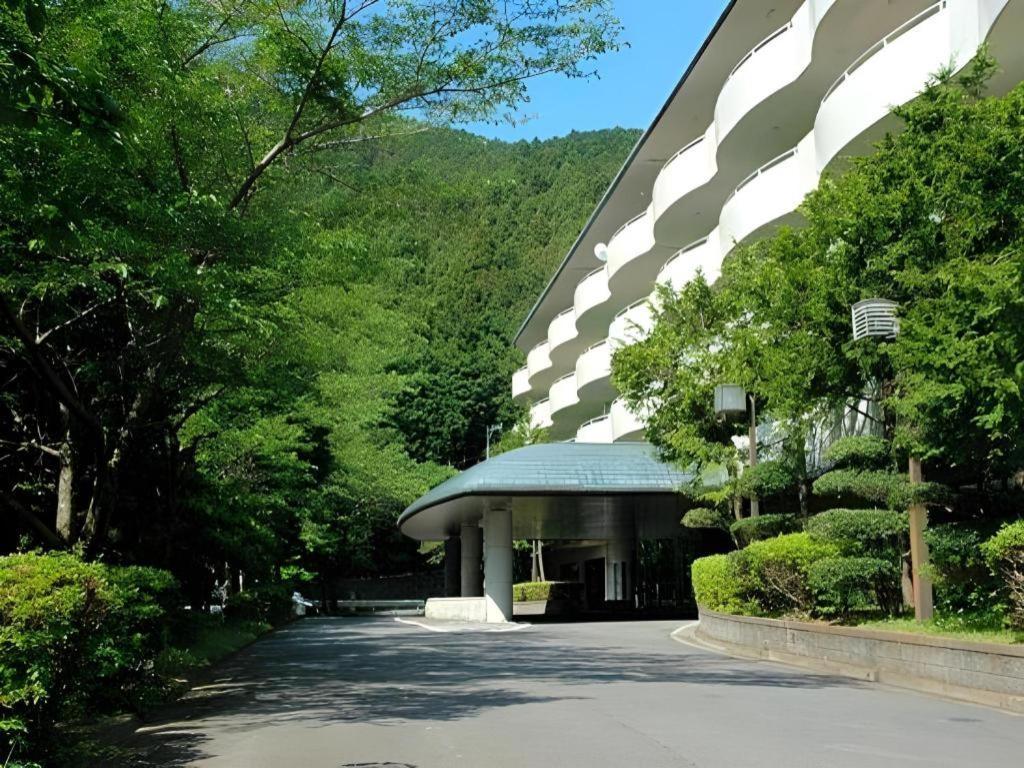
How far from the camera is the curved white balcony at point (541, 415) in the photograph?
154 feet

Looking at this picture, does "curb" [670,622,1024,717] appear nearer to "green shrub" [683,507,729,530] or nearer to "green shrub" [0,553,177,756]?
"green shrub" [683,507,729,530]

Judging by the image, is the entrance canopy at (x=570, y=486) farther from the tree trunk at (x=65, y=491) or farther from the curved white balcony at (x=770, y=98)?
the tree trunk at (x=65, y=491)

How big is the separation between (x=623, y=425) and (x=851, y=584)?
19.5 m

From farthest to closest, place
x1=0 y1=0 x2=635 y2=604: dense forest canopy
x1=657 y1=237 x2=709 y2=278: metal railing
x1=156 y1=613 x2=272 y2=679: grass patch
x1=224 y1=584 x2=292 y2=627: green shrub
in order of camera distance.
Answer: x1=657 y1=237 x2=709 y2=278: metal railing
x1=224 y1=584 x2=292 y2=627: green shrub
x1=156 y1=613 x2=272 y2=679: grass patch
x1=0 y1=0 x2=635 y2=604: dense forest canopy

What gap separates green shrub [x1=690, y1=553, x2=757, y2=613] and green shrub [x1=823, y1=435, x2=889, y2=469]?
425 cm

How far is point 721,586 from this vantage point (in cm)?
1883

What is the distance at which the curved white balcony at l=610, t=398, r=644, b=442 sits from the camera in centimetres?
3247

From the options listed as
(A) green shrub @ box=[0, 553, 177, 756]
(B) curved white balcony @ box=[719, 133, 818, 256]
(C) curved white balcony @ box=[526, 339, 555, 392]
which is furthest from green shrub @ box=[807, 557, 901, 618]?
(C) curved white balcony @ box=[526, 339, 555, 392]

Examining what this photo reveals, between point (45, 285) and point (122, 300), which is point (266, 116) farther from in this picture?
point (45, 285)

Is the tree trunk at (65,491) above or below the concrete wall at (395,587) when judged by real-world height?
above

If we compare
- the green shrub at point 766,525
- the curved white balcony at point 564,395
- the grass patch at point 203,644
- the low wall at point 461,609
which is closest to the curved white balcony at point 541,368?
the curved white balcony at point 564,395

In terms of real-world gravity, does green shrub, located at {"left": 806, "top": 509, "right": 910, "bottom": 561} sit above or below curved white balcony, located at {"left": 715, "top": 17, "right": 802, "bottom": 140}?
below

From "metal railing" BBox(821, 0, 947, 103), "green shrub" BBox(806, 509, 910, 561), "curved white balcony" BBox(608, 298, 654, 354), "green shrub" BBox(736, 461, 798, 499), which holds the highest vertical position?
"metal railing" BBox(821, 0, 947, 103)

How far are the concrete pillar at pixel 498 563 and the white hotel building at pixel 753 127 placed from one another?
4.89 meters
